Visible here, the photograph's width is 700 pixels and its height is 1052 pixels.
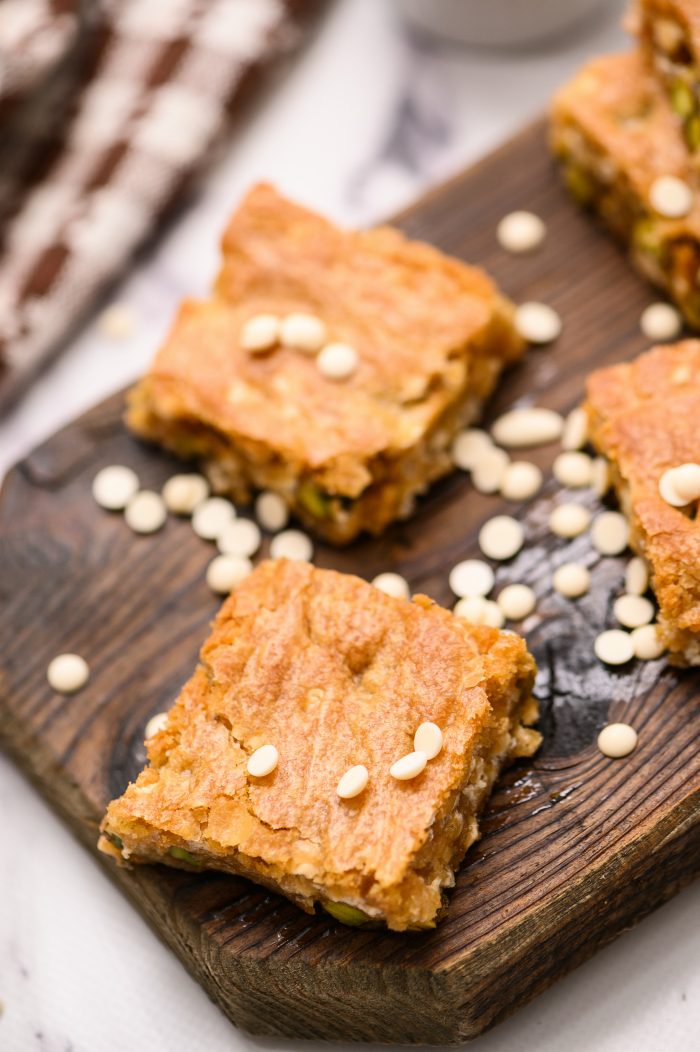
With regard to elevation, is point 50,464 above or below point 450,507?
above

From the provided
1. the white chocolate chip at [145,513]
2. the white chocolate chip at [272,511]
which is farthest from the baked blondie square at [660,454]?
the white chocolate chip at [145,513]

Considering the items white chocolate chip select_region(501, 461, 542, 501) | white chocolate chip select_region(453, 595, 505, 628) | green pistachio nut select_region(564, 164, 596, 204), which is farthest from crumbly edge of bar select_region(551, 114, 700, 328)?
white chocolate chip select_region(453, 595, 505, 628)

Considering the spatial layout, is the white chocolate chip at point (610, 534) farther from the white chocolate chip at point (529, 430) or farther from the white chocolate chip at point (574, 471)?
the white chocolate chip at point (529, 430)

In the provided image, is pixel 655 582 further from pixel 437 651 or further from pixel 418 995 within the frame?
pixel 418 995

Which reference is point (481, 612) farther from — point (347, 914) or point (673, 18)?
point (673, 18)

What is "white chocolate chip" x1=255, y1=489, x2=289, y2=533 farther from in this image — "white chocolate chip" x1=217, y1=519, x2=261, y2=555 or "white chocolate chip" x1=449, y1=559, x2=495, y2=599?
"white chocolate chip" x1=449, y1=559, x2=495, y2=599

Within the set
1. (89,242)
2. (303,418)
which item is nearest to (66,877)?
(303,418)
